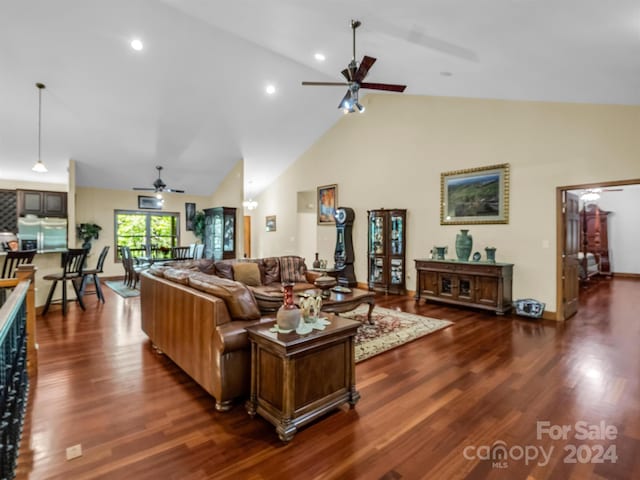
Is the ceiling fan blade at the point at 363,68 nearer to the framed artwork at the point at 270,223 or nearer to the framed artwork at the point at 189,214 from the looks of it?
the framed artwork at the point at 270,223

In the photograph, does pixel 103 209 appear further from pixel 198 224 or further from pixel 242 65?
pixel 242 65

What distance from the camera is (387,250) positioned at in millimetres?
7113

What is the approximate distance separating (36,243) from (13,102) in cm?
358

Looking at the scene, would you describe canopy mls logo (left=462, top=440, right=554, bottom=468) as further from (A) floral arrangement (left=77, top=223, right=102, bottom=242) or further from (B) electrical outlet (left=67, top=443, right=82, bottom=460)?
(A) floral arrangement (left=77, top=223, right=102, bottom=242)

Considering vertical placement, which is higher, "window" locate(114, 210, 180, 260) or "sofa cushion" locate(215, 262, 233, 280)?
"window" locate(114, 210, 180, 260)

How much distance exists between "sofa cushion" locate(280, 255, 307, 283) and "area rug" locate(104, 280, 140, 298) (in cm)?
352

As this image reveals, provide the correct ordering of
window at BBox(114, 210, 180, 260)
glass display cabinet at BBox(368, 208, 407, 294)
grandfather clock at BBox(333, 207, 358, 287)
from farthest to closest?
window at BBox(114, 210, 180, 260) → grandfather clock at BBox(333, 207, 358, 287) → glass display cabinet at BBox(368, 208, 407, 294)

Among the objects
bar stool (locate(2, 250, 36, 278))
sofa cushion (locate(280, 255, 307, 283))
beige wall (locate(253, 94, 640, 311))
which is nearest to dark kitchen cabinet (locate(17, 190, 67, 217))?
bar stool (locate(2, 250, 36, 278))

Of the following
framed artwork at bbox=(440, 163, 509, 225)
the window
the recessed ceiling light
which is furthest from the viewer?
the window

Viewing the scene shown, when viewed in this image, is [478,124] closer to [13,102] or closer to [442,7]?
[442,7]

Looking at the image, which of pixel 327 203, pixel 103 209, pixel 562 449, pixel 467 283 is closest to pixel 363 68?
pixel 562 449

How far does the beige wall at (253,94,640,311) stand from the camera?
464 centimetres

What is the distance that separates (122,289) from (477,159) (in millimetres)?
7902

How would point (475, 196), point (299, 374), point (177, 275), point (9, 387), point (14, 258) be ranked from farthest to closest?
point (475, 196) → point (14, 258) → point (177, 275) → point (299, 374) → point (9, 387)
